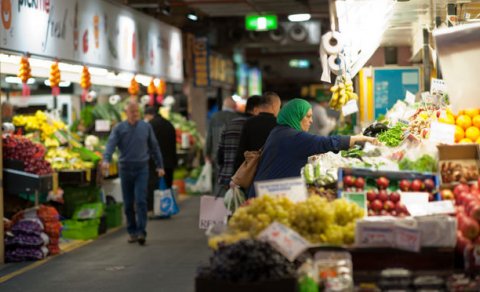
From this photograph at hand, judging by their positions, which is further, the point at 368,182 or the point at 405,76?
the point at 405,76

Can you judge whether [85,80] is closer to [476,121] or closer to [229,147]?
[229,147]

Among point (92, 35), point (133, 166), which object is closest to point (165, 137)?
point (92, 35)

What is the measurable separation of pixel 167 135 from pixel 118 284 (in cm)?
697

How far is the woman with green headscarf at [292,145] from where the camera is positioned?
7.95 m

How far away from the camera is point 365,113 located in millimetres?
14898

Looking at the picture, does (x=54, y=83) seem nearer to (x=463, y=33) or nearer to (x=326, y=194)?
(x=326, y=194)

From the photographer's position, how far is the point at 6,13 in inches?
464

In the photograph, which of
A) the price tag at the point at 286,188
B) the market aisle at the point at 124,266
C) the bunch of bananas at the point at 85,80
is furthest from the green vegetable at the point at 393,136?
the bunch of bananas at the point at 85,80

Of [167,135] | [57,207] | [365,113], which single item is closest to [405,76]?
[365,113]

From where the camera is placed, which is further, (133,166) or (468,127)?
(133,166)

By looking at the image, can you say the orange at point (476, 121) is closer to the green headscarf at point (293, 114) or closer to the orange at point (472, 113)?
the orange at point (472, 113)

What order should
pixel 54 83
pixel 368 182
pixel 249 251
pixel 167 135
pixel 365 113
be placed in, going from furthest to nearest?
pixel 167 135 < pixel 365 113 < pixel 54 83 < pixel 368 182 < pixel 249 251

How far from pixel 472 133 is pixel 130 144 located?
23.9ft

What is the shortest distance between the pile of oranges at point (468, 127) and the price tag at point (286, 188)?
1763 millimetres
